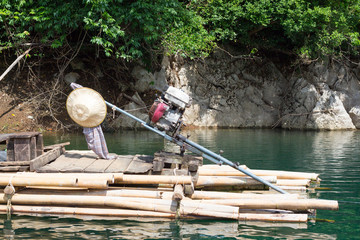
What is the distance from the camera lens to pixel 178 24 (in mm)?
17016

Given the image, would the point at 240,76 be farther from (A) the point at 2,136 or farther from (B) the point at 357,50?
(A) the point at 2,136

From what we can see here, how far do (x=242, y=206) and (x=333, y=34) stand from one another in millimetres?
14986

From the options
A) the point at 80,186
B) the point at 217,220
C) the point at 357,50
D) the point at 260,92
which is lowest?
the point at 217,220

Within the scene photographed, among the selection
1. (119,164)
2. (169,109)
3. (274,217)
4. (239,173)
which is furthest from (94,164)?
(274,217)

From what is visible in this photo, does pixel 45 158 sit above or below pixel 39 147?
below

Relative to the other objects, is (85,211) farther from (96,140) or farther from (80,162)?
(96,140)

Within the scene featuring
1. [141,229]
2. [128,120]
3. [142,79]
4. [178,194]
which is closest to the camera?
[141,229]

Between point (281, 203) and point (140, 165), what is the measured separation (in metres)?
2.43

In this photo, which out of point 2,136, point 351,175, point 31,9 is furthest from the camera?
point 31,9

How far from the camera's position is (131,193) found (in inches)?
274

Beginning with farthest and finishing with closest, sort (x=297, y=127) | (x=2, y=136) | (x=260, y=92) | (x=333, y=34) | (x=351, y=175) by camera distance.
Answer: (x=260, y=92) → (x=297, y=127) → (x=333, y=34) → (x=351, y=175) → (x=2, y=136)

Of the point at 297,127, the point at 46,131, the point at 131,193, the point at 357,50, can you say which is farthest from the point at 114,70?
the point at 131,193

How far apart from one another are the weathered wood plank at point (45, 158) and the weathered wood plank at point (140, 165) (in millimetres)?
1443

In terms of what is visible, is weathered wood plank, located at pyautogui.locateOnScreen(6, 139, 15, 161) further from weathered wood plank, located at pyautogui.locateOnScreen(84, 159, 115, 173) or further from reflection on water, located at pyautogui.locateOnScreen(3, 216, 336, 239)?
weathered wood plank, located at pyautogui.locateOnScreen(84, 159, 115, 173)
